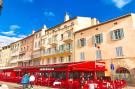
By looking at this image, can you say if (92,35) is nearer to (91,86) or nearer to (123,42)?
(123,42)

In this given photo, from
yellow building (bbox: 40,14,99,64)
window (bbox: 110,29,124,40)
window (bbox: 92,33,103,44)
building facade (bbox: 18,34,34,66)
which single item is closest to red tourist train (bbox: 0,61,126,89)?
window (bbox: 92,33,103,44)

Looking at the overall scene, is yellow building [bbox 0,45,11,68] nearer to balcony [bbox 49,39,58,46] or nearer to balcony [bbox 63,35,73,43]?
balcony [bbox 49,39,58,46]

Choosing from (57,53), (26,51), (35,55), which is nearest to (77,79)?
(57,53)

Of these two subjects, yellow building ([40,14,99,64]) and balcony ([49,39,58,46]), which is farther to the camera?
balcony ([49,39,58,46])

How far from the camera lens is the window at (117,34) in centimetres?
2867

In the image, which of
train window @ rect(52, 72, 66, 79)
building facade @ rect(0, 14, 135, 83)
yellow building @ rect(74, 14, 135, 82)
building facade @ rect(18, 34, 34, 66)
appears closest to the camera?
yellow building @ rect(74, 14, 135, 82)

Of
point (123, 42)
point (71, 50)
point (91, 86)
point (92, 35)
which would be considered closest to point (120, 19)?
point (123, 42)

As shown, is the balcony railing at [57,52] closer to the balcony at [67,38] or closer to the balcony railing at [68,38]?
the balcony at [67,38]

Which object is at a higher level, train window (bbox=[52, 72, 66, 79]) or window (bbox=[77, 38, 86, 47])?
window (bbox=[77, 38, 86, 47])

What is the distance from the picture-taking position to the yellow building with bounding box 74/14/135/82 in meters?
27.3

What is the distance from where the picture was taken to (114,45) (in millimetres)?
29484

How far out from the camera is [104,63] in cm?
2998

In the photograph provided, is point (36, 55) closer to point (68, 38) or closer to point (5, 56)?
point (68, 38)

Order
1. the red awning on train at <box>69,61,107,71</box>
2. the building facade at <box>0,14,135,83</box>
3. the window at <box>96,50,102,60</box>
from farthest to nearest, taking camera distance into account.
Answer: the window at <box>96,50,102,60</box>
the building facade at <box>0,14,135,83</box>
the red awning on train at <box>69,61,107,71</box>
